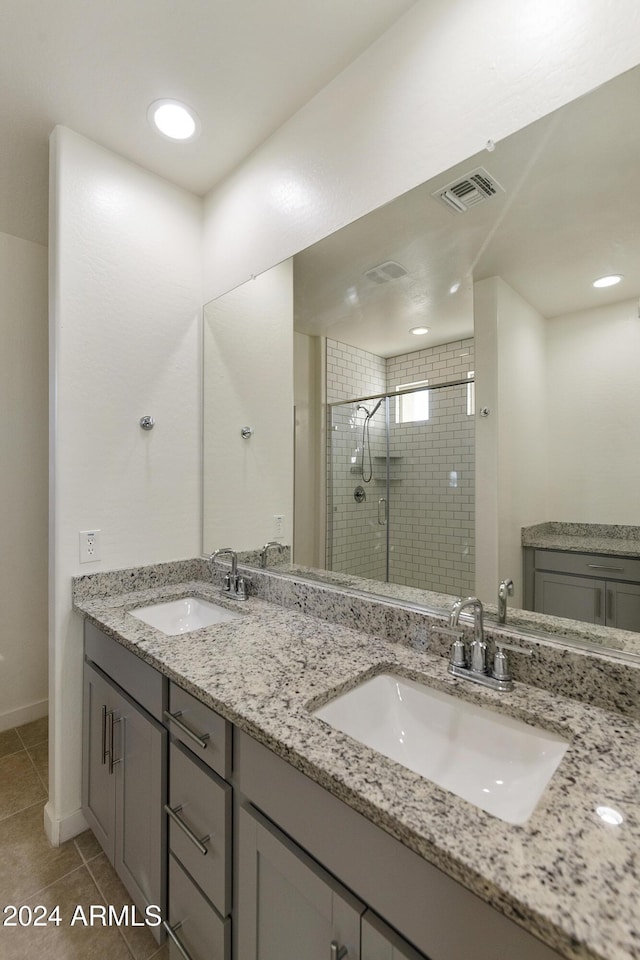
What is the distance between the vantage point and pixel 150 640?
130 cm

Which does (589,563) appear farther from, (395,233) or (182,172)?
(182,172)

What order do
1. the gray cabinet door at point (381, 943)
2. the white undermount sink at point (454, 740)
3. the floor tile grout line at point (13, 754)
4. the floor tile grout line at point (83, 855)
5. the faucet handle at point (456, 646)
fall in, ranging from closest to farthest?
the gray cabinet door at point (381, 943) < the white undermount sink at point (454, 740) < the faucet handle at point (456, 646) < the floor tile grout line at point (83, 855) < the floor tile grout line at point (13, 754)

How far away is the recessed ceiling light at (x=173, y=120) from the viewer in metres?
1.58

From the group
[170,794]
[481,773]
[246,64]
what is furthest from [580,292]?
[170,794]

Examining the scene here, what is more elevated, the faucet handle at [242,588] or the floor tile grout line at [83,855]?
the faucet handle at [242,588]

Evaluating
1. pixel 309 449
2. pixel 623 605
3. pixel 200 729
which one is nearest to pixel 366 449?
pixel 309 449

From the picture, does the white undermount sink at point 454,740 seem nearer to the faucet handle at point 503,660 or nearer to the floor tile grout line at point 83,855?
the faucet handle at point 503,660

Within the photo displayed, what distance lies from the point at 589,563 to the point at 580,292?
2.09 feet

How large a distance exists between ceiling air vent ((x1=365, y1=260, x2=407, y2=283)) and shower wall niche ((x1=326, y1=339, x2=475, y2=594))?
24 centimetres

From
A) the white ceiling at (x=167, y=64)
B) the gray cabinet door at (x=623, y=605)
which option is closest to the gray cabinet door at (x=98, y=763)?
the gray cabinet door at (x=623, y=605)

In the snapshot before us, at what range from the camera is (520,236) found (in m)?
1.10

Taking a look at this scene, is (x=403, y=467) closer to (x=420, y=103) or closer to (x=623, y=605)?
(x=623, y=605)

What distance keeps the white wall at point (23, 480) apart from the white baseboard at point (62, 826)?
101cm

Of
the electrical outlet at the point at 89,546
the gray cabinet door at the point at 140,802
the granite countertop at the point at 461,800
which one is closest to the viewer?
the granite countertop at the point at 461,800
